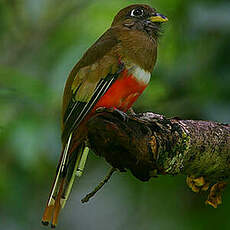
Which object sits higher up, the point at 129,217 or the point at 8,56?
the point at 8,56

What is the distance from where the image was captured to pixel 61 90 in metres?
3.67

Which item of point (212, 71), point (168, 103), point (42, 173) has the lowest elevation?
point (42, 173)

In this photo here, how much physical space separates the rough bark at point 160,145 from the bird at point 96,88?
1.51 feet

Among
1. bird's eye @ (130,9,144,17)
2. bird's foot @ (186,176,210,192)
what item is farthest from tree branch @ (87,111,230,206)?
bird's eye @ (130,9,144,17)

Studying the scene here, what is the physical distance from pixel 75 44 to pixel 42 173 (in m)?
0.98

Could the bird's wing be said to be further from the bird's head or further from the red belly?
the bird's head

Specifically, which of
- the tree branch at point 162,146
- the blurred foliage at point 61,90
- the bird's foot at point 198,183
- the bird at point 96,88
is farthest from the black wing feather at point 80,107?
the bird's foot at point 198,183

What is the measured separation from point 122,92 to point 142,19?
0.71 m

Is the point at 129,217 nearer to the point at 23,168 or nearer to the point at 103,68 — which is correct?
the point at 23,168

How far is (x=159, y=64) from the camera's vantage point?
4098 millimetres

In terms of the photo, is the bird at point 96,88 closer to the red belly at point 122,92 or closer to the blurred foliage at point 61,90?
the red belly at point 122,92

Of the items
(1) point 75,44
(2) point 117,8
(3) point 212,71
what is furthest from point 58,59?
(2) point 117,8

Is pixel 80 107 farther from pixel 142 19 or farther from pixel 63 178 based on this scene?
pixel 142 19

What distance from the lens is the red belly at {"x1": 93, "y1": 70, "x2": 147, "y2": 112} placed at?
10.5 ft
